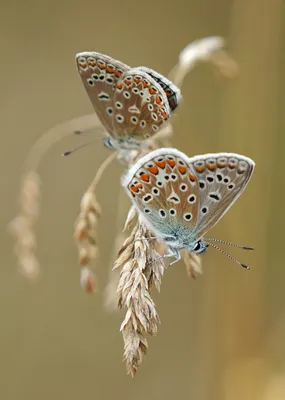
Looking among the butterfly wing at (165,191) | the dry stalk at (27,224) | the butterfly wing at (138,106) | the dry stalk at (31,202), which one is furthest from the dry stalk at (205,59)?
the dry stalk at (27,224)

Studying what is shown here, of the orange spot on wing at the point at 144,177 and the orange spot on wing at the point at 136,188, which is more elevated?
the orange spot on wing at the point at 144,177

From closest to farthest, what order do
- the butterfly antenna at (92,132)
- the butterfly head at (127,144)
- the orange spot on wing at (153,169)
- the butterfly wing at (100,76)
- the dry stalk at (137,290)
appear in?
the dry stalk at (137,290) < the orange spot on wing at (153,169) < the butterfly wing at (100,76) < the butterfly head at (127,144) < the butterfly antenna at (92,132)

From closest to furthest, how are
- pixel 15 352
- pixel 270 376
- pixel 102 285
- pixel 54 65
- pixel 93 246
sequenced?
pixel 93 246, pixel 270 376, pixel 15 352, pixel 102 285, pixel 54 65

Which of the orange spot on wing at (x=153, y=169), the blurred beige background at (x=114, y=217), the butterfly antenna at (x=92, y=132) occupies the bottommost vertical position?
the blurred beige background at (x=114, y=217)

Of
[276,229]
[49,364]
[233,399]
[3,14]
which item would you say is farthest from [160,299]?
[3,14]

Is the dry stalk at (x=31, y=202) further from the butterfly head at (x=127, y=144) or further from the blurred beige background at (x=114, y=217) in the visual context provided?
the blurred beige background at (x=114, y=217)

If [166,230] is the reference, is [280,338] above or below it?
below

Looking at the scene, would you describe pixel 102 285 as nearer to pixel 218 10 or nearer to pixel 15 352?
pixel 15 352

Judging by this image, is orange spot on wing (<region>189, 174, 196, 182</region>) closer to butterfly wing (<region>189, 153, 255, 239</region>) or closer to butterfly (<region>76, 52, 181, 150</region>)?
butterfly wing (<region>189, 153, 255, 239</region>)
